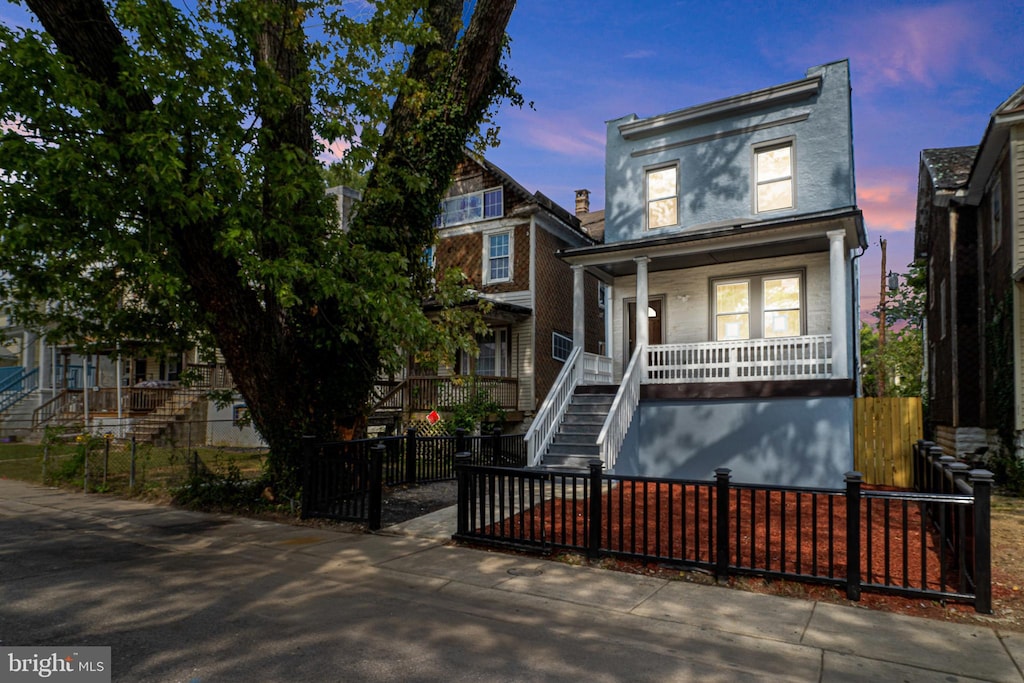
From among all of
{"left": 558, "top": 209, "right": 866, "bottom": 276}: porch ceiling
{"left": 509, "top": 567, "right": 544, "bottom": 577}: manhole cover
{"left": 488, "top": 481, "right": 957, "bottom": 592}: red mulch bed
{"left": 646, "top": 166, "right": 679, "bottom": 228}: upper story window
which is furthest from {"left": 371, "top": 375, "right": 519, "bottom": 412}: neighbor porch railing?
{"left": 509, "top": 567, "right": 544, "bottom": 577}: manhole cover

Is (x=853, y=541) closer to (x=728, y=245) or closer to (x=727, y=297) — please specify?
(x=728, y=245)

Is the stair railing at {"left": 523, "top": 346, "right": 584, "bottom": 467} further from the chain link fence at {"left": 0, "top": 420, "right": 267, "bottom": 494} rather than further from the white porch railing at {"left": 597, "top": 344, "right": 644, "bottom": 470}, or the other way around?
the chain link fence at {"left": 0, "top": 420, "right": 267, "bottom": 494}

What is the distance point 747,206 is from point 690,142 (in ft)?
8.12

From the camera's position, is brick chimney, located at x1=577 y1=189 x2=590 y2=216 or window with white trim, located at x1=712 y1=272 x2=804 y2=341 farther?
brick chimney, located at x1=577 y1=189 x2=590 y2=216

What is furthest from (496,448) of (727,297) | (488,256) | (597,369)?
(488,256)

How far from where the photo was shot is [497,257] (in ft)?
72.2

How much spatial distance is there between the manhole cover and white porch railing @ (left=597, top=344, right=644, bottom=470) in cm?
526

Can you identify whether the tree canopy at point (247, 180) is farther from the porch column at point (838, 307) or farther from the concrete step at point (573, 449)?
the porch column at point (838, 307)

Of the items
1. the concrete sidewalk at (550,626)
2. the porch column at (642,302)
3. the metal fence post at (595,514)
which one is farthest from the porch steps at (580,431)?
the metal fence post at (595,514)

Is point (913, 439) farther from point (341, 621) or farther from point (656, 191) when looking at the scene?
point (341, 621)

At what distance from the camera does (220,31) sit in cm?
913

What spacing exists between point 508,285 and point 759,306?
29.7ft

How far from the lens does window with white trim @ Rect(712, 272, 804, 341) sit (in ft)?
49.4

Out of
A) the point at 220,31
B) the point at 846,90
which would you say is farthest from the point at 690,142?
the point at 220,31
